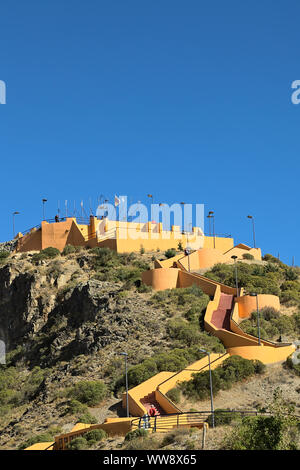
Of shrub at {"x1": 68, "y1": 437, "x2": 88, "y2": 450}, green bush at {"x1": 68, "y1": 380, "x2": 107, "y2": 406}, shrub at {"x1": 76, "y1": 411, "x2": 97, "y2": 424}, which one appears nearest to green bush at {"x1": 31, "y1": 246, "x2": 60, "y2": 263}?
green bush at {"x1": 68, "y1": 380, "x2": 107, "y2": 406}

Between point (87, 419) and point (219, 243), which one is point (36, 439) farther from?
point (219, 243)

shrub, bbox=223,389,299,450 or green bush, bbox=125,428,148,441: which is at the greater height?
shrub, bbox=223,389,299,450

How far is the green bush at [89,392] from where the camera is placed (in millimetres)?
45500

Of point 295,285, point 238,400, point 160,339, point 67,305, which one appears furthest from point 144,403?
point 295,285

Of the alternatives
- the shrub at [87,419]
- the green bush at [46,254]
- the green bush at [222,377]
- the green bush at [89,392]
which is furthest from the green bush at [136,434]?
the green bush at [46,254]

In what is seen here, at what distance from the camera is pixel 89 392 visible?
45.9 m

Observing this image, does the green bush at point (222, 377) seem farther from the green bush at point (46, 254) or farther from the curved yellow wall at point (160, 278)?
the green bush at point (46, 254)

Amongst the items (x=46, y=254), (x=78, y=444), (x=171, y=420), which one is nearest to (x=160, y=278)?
(x=46, y=254)

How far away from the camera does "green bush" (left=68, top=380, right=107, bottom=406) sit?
4550 cm

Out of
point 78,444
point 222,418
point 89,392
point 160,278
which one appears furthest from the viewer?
point 160,278

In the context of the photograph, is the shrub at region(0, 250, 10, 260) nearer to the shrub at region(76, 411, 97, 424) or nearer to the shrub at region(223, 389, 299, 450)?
the shrub at region(76, 411, 97, 424)

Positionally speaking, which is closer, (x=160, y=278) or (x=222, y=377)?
(x=222, y=377)

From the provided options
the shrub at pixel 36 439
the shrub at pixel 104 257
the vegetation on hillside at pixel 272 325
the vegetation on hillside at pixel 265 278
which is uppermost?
the shrub at pixel 104 257
